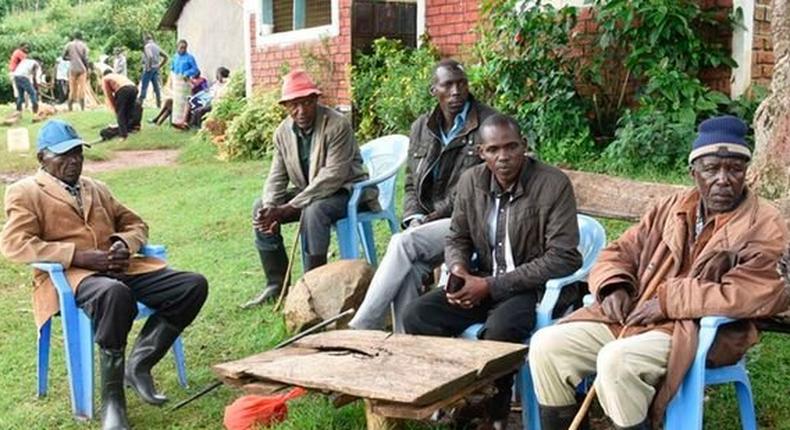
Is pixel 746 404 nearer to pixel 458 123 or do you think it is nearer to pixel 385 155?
pixel 458 123

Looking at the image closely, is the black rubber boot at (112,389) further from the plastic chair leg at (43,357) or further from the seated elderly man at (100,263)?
the plastic chair leg at (43,357)

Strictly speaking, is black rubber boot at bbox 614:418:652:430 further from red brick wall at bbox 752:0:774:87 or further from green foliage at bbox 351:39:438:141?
green foliage at bbox 351:39:438:141

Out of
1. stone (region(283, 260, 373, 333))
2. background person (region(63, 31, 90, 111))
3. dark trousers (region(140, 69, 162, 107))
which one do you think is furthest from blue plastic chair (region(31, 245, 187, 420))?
background person (region(63, 31, 90, 111))

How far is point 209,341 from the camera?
223 inches

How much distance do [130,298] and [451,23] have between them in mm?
7517

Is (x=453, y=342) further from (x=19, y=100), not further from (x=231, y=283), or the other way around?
(x=19, y=100)

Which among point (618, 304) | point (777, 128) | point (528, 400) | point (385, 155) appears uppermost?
point (777, 128)

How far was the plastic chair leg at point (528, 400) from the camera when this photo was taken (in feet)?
12.6

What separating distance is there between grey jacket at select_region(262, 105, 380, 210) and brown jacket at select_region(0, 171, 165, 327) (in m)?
1.30

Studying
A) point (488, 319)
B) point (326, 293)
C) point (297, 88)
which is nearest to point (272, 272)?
point (326, 293)

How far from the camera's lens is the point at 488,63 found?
9.10 m

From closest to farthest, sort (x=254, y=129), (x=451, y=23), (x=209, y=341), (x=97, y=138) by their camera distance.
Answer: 1. (x=209, y=341)
2. (x=451, y=23)
3. (x=254, y=129)
4. (x=97, y=138)

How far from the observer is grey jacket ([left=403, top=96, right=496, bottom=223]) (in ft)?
16.8

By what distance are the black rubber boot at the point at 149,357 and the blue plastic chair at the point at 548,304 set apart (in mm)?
1596
